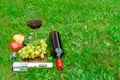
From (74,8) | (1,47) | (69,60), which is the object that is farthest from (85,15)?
(1,47)

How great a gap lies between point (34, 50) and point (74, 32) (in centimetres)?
110

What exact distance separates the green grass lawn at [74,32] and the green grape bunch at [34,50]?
23 centimetres

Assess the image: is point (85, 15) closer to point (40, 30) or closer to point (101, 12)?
point (101, 12)

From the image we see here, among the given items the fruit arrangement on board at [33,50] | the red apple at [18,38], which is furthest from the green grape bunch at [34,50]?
the red apple at [18,38]

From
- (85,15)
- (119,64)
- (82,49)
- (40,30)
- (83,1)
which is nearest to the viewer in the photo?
(119,64)

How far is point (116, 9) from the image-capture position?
6.50 meters

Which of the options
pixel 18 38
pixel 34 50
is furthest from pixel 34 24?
pixel 34 50

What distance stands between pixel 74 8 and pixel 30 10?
0.95m

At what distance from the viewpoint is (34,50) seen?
496 centimetres

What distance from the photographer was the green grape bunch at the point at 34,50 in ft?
16.2

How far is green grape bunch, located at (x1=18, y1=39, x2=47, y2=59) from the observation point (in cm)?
494

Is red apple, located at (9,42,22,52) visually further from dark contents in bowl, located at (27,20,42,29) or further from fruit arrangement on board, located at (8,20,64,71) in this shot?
dark contents in bowl, located at (27,20,42,29)

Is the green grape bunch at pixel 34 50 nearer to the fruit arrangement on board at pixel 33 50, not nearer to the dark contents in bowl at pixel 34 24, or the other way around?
the fruit arrangement on board at pixel 33 50

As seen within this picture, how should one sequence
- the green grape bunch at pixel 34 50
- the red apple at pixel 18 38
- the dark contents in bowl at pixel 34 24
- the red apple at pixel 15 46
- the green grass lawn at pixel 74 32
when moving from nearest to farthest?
Result: the green grass lawn at pixel 74 32
the green grape bunch at pixel 34 50
the red apple at pixel 15 46
the red apple at pixel 18 38
the dark contents in bowl at pixel 34 24
